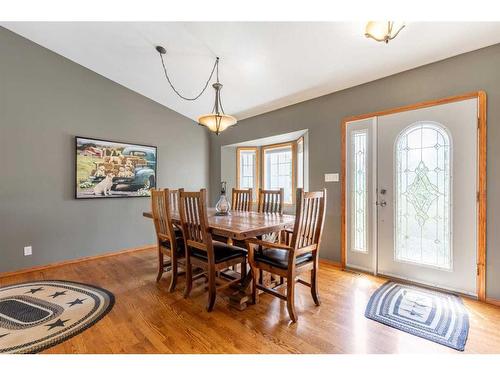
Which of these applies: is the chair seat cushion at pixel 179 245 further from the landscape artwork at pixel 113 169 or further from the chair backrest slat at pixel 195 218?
the landscape artwork at pixel 113 169

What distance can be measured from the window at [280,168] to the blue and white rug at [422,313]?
2.34 m

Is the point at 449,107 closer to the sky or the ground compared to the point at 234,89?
closer to the ground

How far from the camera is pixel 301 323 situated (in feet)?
6.44

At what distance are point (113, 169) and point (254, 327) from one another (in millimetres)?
3266

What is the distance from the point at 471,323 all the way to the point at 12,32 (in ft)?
18.7

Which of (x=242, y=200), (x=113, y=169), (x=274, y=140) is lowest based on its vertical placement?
(x=242, y=200)

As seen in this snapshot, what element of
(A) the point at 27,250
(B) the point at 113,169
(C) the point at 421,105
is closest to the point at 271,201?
(C) the point at 421,105

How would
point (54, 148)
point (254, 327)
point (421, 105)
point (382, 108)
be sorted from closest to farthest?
point (254, 327) → point (421, 105) → point (382, 108) → point (54, 148)

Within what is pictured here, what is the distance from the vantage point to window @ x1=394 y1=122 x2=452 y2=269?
2.52m

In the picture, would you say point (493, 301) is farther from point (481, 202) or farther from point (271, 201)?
point (271, 201)

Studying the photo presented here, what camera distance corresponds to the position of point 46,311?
2.16 metres

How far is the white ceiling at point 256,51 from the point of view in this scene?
228 cm
